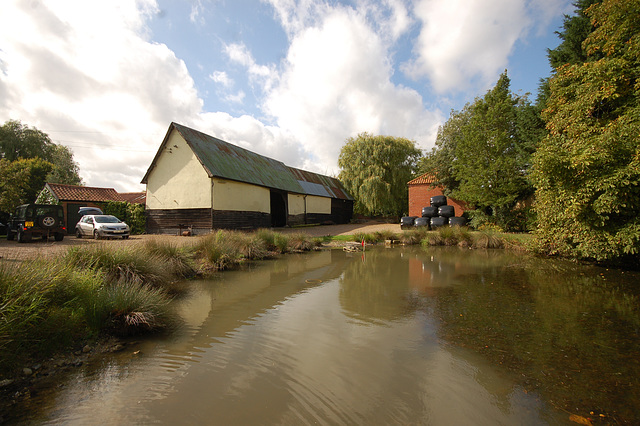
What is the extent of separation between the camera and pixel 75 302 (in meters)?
4.59

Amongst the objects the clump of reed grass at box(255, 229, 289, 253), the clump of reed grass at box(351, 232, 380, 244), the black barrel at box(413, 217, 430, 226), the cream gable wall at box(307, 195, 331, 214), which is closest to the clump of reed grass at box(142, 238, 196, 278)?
the clump of reed grass at box(255, 229, 289, 253)

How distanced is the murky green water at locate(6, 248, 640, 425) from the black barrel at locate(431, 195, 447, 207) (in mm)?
17790

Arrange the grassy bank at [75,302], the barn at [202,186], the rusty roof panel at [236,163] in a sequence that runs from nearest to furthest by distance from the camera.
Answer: the grassy bank at [75,302] → the barn at [202,186] → the rusty roof panel at [236,163]

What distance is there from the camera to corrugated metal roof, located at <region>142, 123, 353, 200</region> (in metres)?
19.1

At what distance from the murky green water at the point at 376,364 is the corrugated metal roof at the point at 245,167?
13372 mm

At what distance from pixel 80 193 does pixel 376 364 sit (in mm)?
30625

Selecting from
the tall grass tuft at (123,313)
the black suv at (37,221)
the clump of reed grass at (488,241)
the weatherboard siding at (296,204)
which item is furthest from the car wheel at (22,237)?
the clump of reed grass at (488,241)

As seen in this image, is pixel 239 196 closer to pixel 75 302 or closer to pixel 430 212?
pixel 430 212

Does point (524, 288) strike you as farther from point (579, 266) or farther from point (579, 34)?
point (579, 34)

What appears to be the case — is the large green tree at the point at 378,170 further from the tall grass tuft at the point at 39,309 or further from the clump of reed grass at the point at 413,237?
the tall grass tuft at the point at 39,309

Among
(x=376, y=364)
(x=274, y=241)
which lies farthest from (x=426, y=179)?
(x=376, y=364)

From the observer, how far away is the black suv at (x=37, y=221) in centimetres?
1462

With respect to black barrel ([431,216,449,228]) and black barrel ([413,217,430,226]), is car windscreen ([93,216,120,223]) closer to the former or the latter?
black barrel ([413,217,430,226])

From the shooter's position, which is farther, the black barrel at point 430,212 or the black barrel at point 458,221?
the black barrel at point 430,212
